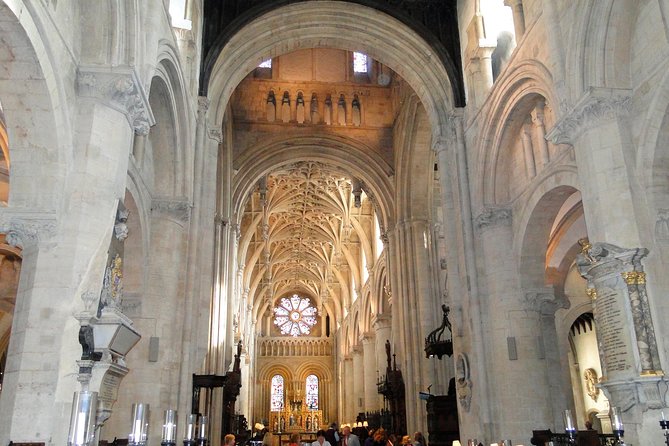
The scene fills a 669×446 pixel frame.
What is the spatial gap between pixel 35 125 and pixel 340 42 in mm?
11214

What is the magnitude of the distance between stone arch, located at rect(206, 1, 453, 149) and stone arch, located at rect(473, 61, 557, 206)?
2.16 metres

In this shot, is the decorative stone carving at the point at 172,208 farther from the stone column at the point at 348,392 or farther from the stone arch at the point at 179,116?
the stone column at the point at 348,392

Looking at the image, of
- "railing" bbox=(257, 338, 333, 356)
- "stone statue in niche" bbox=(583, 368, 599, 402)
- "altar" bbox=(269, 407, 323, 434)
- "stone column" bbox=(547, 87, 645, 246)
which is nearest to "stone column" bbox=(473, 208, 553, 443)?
"stone column" bbox=(547, 87, 645, 246)

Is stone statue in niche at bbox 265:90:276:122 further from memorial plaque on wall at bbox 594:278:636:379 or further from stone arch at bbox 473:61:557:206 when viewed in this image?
memorial plaque on wall at bbox 594:278:636:379

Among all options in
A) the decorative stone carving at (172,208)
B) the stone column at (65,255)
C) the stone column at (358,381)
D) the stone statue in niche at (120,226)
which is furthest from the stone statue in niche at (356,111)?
the stone statue in niche at (120,226)

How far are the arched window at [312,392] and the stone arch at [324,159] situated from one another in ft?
89.8

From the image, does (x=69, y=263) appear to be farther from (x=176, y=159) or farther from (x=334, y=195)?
(x=334, y=195)

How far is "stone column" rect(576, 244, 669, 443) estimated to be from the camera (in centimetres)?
756

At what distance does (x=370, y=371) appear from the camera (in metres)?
31.5

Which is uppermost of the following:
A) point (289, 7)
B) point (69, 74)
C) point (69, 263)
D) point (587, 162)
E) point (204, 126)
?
point (289, 7)

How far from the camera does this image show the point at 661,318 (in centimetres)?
803

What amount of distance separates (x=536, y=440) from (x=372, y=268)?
1876 cm

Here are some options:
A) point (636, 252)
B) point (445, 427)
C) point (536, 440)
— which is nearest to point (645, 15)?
point (636, 252)

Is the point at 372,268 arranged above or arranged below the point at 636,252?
above
